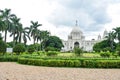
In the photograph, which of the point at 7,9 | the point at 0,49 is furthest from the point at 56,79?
the point at 7,9

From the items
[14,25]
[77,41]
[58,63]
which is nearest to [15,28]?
[14,25]

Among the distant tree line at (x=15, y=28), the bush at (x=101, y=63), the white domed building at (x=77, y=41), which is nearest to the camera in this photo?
the bush at (x=101, y=63)

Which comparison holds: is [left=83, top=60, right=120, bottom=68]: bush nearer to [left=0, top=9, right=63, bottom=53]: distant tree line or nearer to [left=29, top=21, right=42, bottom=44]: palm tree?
[left=0, top=9, right=63, bottom=53]: distant tree line

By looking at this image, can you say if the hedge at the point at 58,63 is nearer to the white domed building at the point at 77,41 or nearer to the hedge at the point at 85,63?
the hedge at the point at 85,63

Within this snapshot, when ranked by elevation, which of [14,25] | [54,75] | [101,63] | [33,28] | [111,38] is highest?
[33,28]

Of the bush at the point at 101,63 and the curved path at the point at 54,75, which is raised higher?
the bush at the point at 101,63

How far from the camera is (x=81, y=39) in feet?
465

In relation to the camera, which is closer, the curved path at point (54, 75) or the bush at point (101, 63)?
the curved path at point (54, 75)

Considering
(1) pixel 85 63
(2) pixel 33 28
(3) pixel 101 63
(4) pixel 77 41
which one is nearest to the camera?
(3) pixel 101 63

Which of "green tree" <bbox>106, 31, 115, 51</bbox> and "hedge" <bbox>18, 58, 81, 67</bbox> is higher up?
"green tree" <bbox>106, 31, 115, 51</bbox>

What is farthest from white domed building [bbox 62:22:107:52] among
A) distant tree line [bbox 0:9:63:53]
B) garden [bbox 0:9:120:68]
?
distant tree line [bbox 0:9:63:53]

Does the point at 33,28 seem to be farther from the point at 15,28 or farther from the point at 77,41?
the point at 77,41

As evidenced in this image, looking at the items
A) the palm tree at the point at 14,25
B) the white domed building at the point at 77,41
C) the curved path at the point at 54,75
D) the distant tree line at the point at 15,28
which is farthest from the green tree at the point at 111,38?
the curved path at the point at 54,75

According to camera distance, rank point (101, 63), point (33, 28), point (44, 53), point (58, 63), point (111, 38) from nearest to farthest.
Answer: point (101, 63), point (58, 63), point (44, 53), point (33, 28), point (111, 38)
